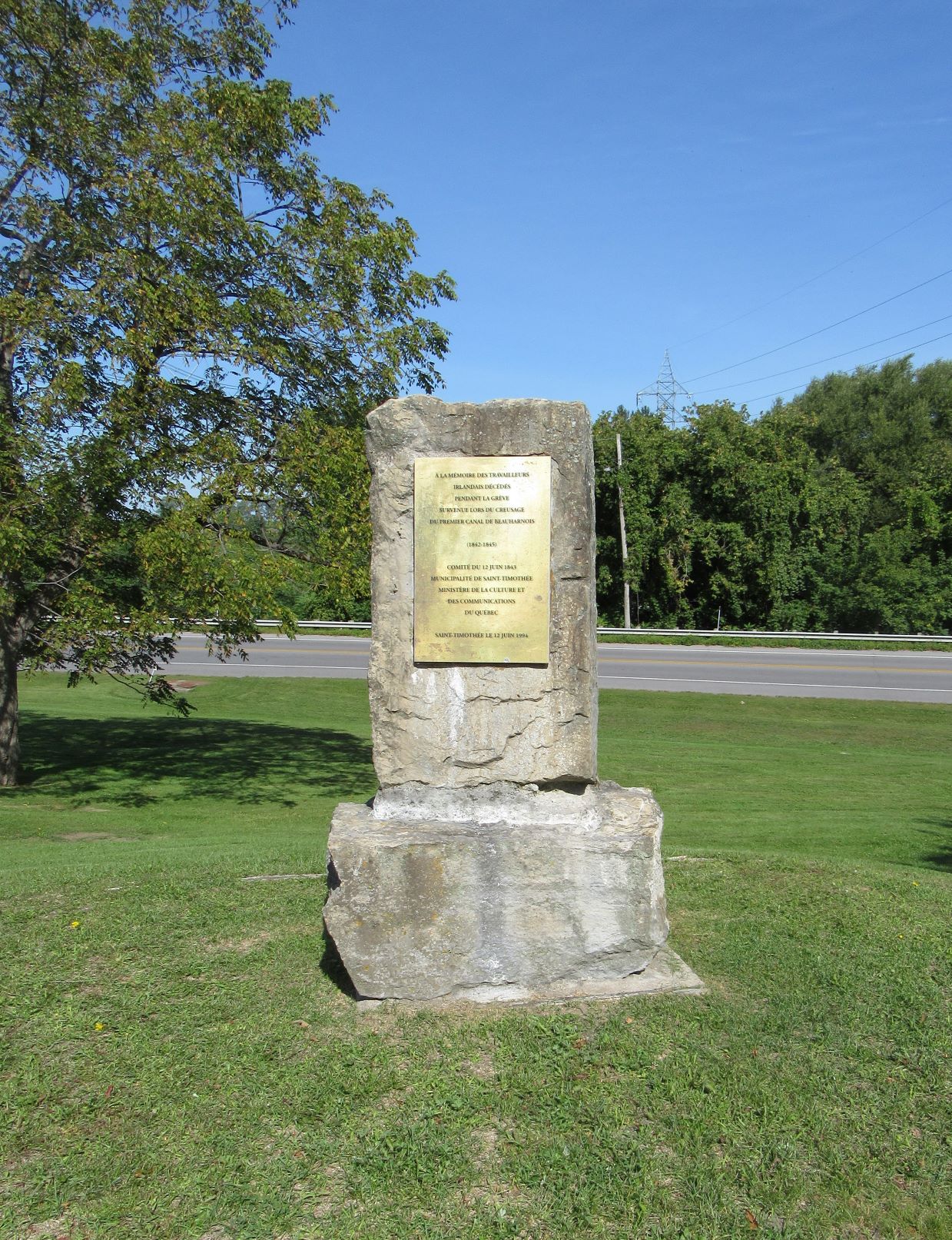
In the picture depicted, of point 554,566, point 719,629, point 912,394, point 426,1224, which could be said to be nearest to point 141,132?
point 554,566

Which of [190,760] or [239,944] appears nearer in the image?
[239,944]

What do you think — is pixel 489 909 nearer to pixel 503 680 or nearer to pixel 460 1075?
pixel 460 1075

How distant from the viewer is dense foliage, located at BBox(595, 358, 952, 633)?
99.5 ft

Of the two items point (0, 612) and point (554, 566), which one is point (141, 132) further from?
point (554, 566)

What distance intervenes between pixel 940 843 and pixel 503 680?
5938mm

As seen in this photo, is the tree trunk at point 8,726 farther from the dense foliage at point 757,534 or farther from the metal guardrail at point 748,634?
the dense foliage at point 757,534

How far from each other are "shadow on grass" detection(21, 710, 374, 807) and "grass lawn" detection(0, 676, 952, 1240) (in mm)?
5221

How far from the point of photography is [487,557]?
4988 millimetres

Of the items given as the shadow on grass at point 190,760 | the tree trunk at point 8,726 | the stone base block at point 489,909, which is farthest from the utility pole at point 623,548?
the stone base block at point 489,909

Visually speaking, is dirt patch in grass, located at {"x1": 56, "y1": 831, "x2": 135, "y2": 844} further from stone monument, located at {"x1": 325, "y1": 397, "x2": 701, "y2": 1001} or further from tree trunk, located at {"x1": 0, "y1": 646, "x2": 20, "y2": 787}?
stone monument, located at {"x1": 325, "y1": 397, "x2": 701, "y2": 1001}

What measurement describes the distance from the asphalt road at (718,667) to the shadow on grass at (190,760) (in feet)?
17.9

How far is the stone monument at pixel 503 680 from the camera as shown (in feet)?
15.9

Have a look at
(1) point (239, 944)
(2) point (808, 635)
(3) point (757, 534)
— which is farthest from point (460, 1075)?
(3) point (757, 534)

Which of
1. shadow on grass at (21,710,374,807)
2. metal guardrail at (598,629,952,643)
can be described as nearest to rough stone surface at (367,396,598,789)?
shadow on grass at (21,710,374,807)
